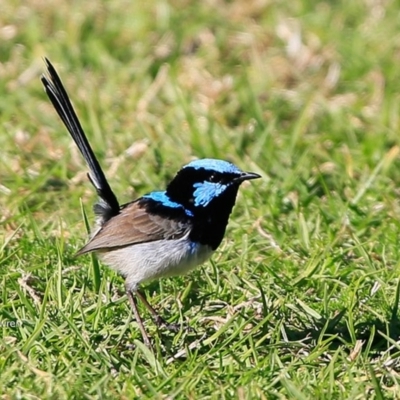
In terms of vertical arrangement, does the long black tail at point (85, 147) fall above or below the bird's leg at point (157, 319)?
above

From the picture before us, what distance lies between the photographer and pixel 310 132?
7555 millimetres

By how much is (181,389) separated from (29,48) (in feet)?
16.8

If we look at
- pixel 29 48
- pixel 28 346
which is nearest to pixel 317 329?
pixel 28 346

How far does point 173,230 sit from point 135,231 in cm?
22

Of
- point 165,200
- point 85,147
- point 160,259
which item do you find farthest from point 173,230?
point 85,147

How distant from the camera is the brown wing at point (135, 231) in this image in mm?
4953

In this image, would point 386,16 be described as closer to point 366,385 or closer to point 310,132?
point 310,132

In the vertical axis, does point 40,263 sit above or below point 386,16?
above

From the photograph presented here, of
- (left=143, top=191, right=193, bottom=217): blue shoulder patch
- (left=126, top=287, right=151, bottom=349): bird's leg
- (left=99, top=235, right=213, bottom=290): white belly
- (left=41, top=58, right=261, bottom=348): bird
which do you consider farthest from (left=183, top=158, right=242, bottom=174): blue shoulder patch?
(left=126, top=287, right=151, bottom=349): bird's leg

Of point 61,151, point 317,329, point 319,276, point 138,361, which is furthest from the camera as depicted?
point 61,151

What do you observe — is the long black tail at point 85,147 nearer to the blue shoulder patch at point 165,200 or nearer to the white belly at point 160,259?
the blue shoulder patch at point 165,200

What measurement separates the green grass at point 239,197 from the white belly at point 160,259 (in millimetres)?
191

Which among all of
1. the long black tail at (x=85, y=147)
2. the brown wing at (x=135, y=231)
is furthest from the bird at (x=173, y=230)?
the long black tail at (x=85, y=147)

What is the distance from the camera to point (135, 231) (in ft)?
16.6
